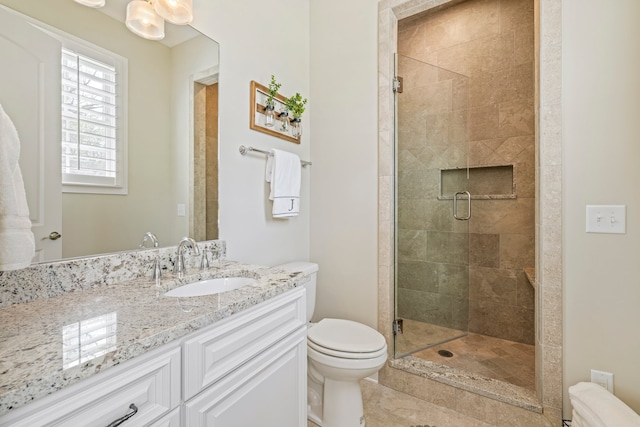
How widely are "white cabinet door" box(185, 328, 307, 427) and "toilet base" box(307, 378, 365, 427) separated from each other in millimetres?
329

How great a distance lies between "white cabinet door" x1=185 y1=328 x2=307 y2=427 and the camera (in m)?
0.75

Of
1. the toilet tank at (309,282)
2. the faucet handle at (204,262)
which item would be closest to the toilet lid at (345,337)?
the toilet tank at (309,282)

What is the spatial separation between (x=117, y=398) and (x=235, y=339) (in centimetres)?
31

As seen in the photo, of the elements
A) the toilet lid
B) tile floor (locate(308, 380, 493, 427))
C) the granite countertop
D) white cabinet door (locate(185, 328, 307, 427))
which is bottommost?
tile floor (locate(308, 380, 493, 427))

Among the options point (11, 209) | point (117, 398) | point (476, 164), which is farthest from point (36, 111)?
point (476, 164)

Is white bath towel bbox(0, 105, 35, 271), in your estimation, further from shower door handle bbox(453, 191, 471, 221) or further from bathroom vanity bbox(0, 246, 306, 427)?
shower door handle bbox(453, 191, 471, 221)

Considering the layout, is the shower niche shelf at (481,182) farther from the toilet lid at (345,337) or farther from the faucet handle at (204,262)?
the faucet handle at (204,262)

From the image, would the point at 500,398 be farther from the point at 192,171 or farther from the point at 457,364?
the point at 192,171

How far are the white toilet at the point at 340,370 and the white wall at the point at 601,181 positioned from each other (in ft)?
3.01

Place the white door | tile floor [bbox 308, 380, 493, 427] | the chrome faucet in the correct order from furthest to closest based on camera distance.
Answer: tile floor [bbox 308, 380, 493, 427] → the chrome faucet → the white door

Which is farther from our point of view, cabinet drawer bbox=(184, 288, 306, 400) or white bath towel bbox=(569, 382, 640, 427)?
white bath towel bbox=(569, 382, 640, 427)

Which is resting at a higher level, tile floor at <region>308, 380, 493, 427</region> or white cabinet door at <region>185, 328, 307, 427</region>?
white cabinet door at <region>185, 328, 307, 427</region>

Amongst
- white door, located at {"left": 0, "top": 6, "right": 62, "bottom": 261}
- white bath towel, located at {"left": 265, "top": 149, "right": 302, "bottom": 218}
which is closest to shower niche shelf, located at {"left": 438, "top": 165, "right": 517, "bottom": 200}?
white bath towel, located at {"left": 265, "top": 149, "right": 302, "bottom": 218}

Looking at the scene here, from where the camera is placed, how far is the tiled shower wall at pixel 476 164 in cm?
217
